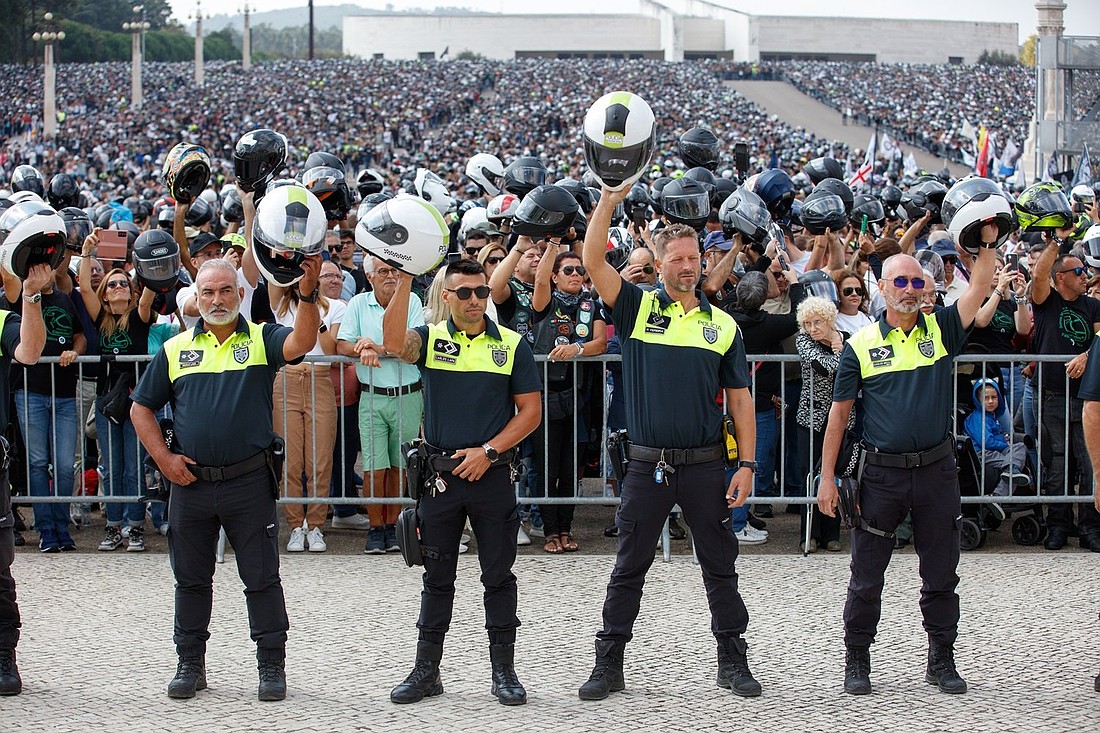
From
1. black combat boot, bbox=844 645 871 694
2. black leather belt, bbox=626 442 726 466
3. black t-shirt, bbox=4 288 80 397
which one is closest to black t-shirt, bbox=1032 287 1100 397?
black combat boot, bbox=844 645 871 694

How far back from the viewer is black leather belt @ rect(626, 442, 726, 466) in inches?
232

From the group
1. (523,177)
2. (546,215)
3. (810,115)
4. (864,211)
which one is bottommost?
(546,215)

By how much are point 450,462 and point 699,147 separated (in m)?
6.51

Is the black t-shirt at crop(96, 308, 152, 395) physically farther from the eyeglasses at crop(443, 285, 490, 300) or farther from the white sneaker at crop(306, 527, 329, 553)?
the eyeglasses at crop(443, 285, 490, 300)

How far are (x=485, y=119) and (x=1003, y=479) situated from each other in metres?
56.3

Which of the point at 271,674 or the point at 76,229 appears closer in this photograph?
the point at 271,674

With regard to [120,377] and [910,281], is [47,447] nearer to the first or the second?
[120,377]

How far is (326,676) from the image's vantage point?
6098 millimetres

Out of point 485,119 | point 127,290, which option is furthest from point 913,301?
point 485,119

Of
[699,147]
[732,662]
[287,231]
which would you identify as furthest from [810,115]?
[287,231]

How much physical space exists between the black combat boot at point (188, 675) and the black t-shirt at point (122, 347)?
2.90 m

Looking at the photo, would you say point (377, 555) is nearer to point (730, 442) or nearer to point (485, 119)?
point (730, 442)

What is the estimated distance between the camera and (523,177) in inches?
392

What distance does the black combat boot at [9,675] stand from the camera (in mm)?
5863
